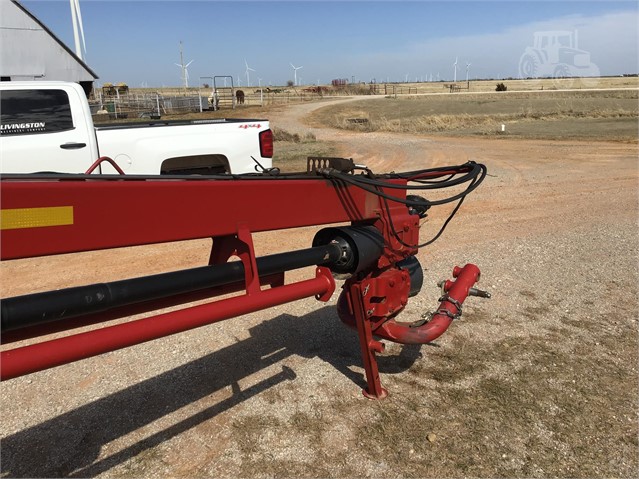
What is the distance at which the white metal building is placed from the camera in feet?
69.7

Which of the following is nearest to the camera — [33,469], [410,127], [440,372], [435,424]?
[33,469]

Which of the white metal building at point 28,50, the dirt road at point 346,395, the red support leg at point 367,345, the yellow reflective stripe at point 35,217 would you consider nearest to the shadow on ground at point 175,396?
the dirt road at point 346,395

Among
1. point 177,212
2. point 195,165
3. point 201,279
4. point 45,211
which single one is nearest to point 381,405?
point 201,279

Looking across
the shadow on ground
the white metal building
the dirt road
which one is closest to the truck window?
the dirt road

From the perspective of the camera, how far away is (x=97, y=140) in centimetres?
655

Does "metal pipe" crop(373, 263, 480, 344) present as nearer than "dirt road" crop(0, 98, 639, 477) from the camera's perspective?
No

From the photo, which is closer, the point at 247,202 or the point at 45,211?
the point at 45,211

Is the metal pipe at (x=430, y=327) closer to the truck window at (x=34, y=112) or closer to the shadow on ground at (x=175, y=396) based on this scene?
the shadow on ground at (x=175, y=396)

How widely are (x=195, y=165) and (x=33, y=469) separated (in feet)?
16.7

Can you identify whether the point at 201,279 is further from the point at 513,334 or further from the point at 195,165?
the point at 195,165

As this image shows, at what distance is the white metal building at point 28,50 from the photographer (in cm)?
2125

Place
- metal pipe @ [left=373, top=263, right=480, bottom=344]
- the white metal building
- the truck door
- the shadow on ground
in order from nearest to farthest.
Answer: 1. the shadow on ground
2. metal pipe @ [left=373, top=263, right=480, bottom=344]
3. the truck door
4. the white metal building

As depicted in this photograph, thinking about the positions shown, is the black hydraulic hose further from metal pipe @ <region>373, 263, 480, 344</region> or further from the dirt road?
the dirt road

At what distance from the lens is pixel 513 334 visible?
4.66m
